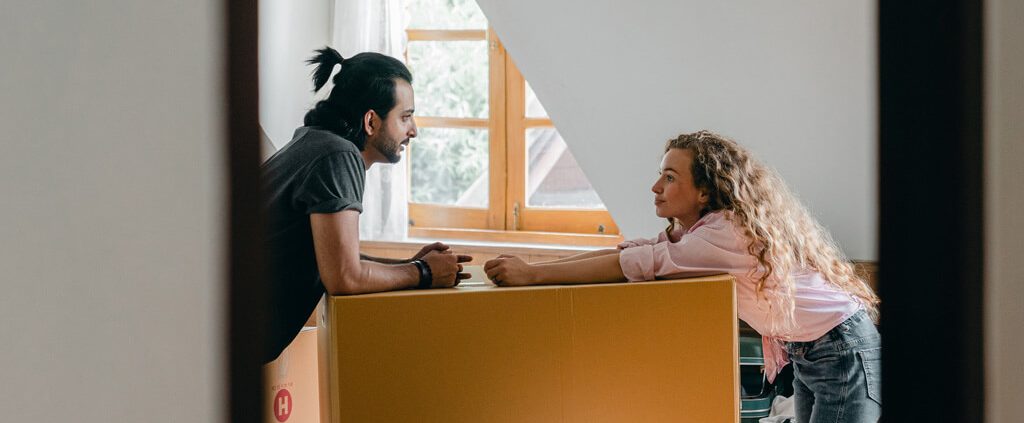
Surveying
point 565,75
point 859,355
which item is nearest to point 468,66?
point 565,75

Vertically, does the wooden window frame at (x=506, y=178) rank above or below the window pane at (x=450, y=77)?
below

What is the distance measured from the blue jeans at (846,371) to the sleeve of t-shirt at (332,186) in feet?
2.95

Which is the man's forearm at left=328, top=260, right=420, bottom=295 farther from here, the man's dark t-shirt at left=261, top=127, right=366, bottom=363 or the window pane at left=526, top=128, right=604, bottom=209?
the window pane at left=526, top=128, right=604, bottom=209

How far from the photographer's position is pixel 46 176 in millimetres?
977

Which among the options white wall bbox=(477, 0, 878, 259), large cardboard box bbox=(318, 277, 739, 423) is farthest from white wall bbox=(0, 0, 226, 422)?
white wall bbox=(477, 0, 878, 259)

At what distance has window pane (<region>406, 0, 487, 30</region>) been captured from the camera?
3.75 meters

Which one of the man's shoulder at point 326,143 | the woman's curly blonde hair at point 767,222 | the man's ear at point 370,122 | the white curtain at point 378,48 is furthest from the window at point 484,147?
the man's shoulder at point 326,143

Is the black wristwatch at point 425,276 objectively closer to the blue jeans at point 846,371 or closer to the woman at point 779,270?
the woman at point 779,270

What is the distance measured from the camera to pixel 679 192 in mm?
1808

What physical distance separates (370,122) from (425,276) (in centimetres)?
43

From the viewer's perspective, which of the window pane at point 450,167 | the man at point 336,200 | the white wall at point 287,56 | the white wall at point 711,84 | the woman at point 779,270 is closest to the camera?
the man at point 336,200

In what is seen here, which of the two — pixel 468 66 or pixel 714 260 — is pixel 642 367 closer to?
pixel 714 260

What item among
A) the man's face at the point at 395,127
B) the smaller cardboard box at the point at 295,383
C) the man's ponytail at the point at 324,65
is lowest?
the smaller cardboard box at the point at 295,383

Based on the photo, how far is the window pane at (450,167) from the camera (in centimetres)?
386
